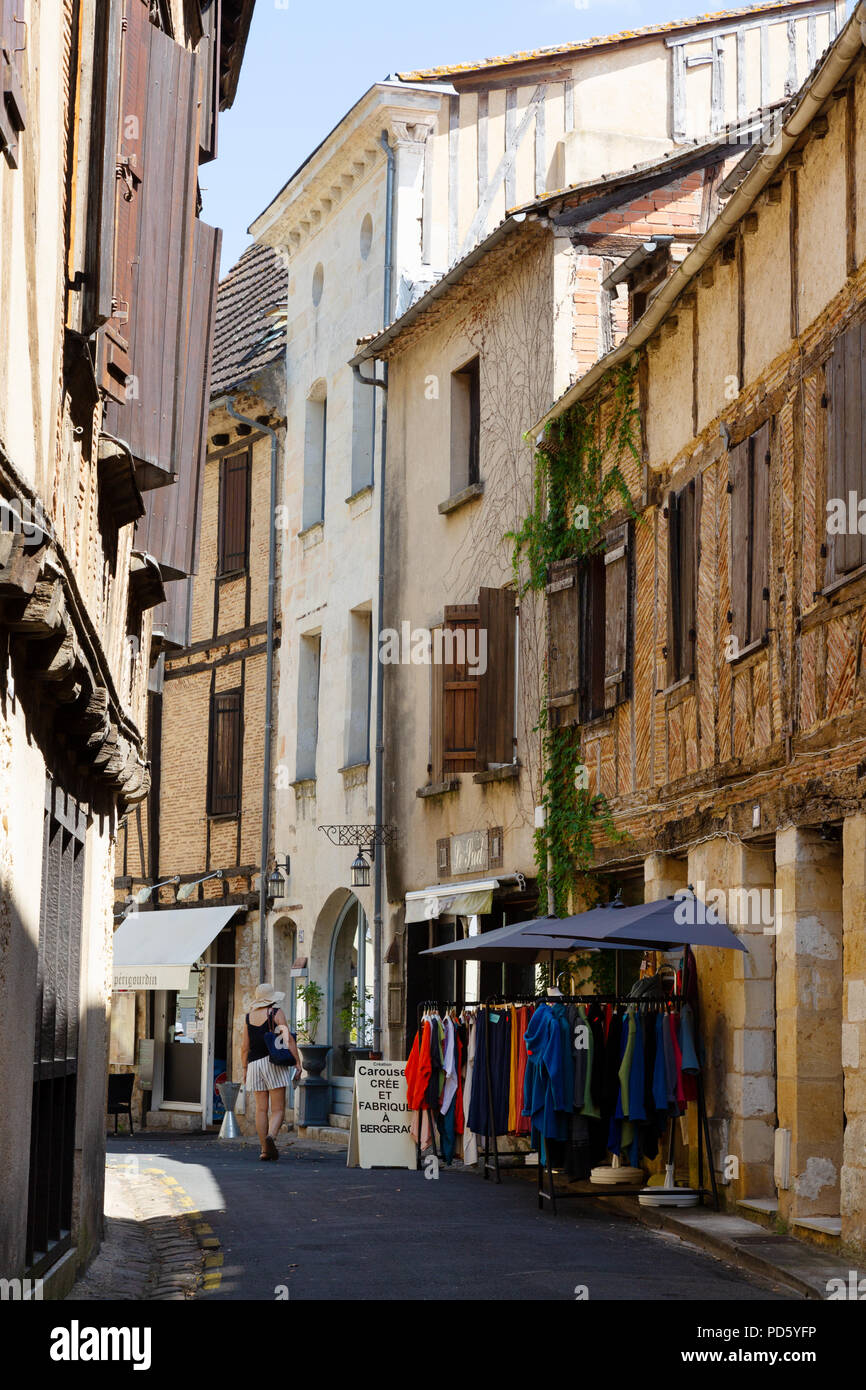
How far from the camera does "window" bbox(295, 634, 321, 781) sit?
2545cm

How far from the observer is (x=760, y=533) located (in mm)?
13102

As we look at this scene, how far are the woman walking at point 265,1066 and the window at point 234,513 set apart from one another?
34.7 ft

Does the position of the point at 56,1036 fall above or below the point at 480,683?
below

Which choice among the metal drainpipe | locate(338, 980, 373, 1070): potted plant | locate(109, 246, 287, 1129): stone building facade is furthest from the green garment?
the metal drainpipe

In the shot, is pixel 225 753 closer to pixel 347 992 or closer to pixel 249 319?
pixel 347 992

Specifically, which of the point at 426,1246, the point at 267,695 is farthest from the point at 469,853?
the point at 426,1246

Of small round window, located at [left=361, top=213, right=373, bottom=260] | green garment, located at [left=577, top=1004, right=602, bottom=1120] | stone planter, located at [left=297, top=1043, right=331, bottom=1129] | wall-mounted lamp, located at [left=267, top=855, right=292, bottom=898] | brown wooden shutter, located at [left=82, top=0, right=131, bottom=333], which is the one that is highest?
small round window, located at [left=361, top=213, right=373, bottom=260]

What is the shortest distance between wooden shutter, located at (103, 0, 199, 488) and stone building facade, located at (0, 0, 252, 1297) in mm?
17

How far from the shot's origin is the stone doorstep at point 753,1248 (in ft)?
32.2

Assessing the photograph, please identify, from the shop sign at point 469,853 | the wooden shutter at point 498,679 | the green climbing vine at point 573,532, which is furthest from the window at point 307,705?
the green climbing vine at point 573,532

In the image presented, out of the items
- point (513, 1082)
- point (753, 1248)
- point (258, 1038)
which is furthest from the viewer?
point (258, 1038)

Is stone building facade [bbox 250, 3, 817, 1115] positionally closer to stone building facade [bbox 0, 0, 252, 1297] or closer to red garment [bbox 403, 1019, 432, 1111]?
red garment [bbox 403, 1019, 432, 1111]

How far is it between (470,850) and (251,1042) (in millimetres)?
3437

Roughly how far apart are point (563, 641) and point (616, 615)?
147 cm
